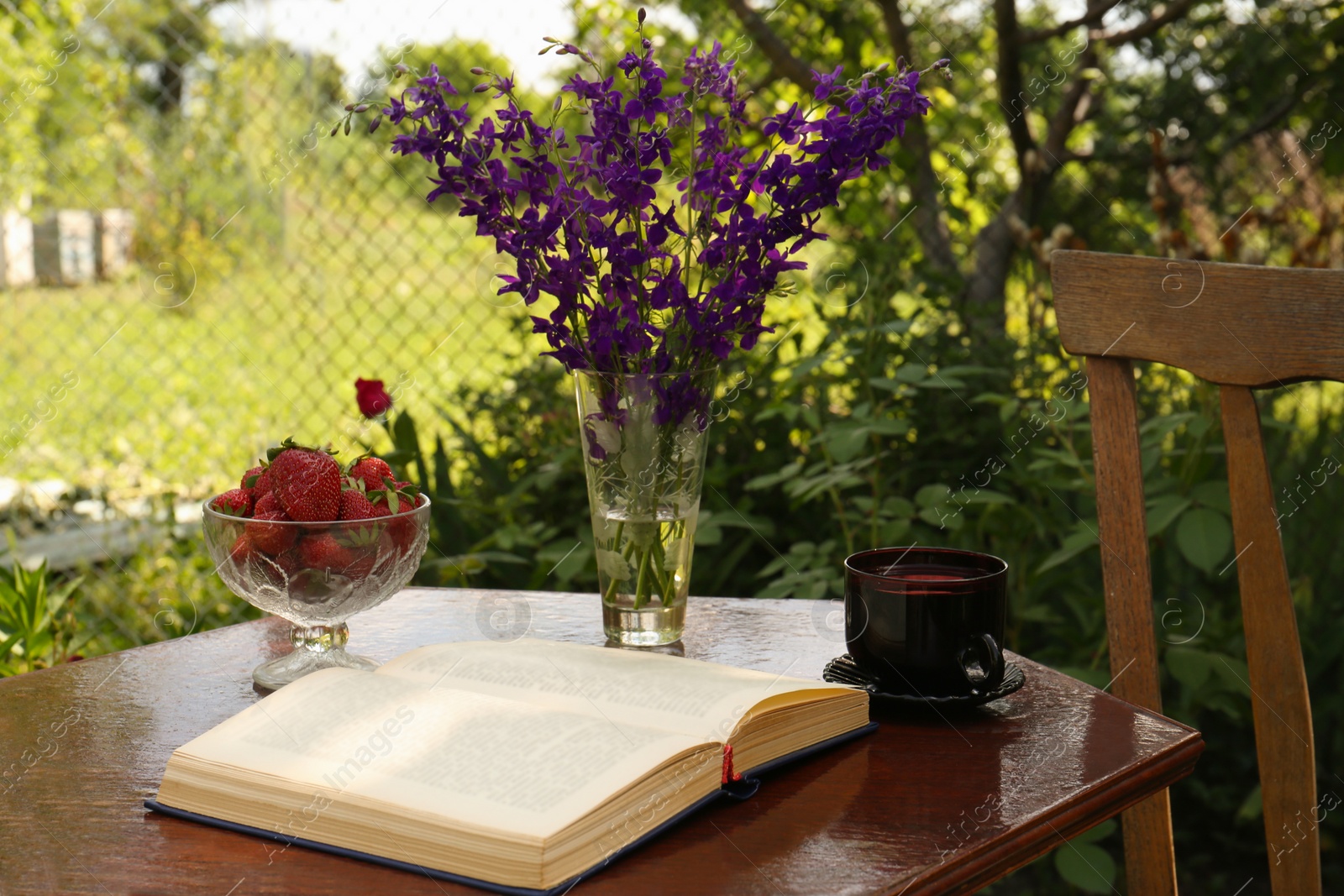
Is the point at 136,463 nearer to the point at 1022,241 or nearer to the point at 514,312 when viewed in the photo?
the point at 514,312

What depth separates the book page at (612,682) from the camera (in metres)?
0.82

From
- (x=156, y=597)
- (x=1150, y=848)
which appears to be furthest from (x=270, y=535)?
(x=156, y=597)

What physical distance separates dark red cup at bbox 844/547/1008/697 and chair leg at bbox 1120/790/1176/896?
276mm

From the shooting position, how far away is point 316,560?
93cm

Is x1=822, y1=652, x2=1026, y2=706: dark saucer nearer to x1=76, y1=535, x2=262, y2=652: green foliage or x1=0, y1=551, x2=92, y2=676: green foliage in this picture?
x1=0, y1=551, x2=92, y2=676: green foliage

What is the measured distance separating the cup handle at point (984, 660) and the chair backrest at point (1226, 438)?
27 centimetres

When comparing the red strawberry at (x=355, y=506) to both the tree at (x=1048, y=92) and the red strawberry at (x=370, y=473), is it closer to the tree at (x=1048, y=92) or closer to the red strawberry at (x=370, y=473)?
the red strawberry at (x=370, y=473)

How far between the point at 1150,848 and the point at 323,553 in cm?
79

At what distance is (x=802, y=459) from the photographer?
2.13 metres

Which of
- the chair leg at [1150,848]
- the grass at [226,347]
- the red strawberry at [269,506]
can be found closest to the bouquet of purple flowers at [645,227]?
the red strawberry at [269,506]

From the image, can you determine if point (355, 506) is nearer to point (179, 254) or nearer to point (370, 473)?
point (370, 473)

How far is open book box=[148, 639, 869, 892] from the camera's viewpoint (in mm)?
682

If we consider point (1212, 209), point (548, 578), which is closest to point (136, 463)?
point (548, 578)

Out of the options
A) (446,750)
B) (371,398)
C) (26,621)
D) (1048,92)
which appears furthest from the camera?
(1048,92)
